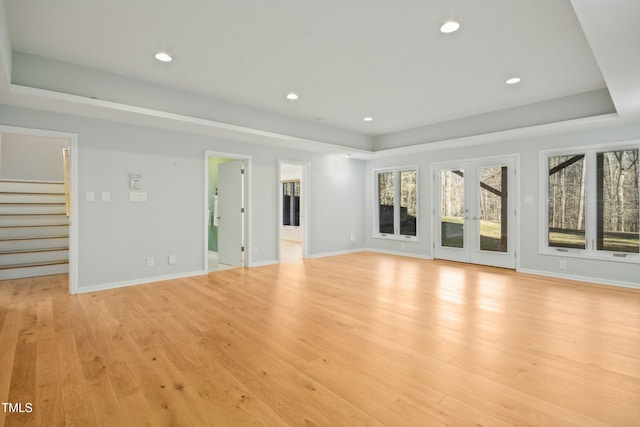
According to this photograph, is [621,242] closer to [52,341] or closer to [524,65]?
[524,65]

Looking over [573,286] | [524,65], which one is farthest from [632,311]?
[524,65]

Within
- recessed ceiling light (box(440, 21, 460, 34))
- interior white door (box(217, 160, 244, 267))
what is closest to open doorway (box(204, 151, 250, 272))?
interior white door (box(217, 160, 244, 267))

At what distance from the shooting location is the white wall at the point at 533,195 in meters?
4.79

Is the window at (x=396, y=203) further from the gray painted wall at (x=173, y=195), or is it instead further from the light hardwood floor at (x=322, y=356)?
the light hardwood floor at (x=322, y=356)

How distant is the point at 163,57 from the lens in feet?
12.1

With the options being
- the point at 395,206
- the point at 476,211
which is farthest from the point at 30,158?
the point at 476,211

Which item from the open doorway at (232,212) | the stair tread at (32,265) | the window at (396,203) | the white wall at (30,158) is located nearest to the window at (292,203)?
the window at (396,203)

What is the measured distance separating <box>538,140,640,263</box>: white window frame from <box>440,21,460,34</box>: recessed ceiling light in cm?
362

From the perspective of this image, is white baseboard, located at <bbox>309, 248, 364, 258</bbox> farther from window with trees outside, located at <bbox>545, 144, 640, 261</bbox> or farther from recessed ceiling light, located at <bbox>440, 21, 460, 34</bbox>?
recessed ceiling light, located at <bbox>440, 21, 460, 34</bbox>

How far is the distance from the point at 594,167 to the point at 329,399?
223 inches

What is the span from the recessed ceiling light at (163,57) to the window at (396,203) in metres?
5.51


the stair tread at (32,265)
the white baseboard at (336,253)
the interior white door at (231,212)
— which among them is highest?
the interior white door at (231,212)

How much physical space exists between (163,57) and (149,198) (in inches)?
86.4

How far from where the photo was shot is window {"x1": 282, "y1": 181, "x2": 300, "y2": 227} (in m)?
11.0
